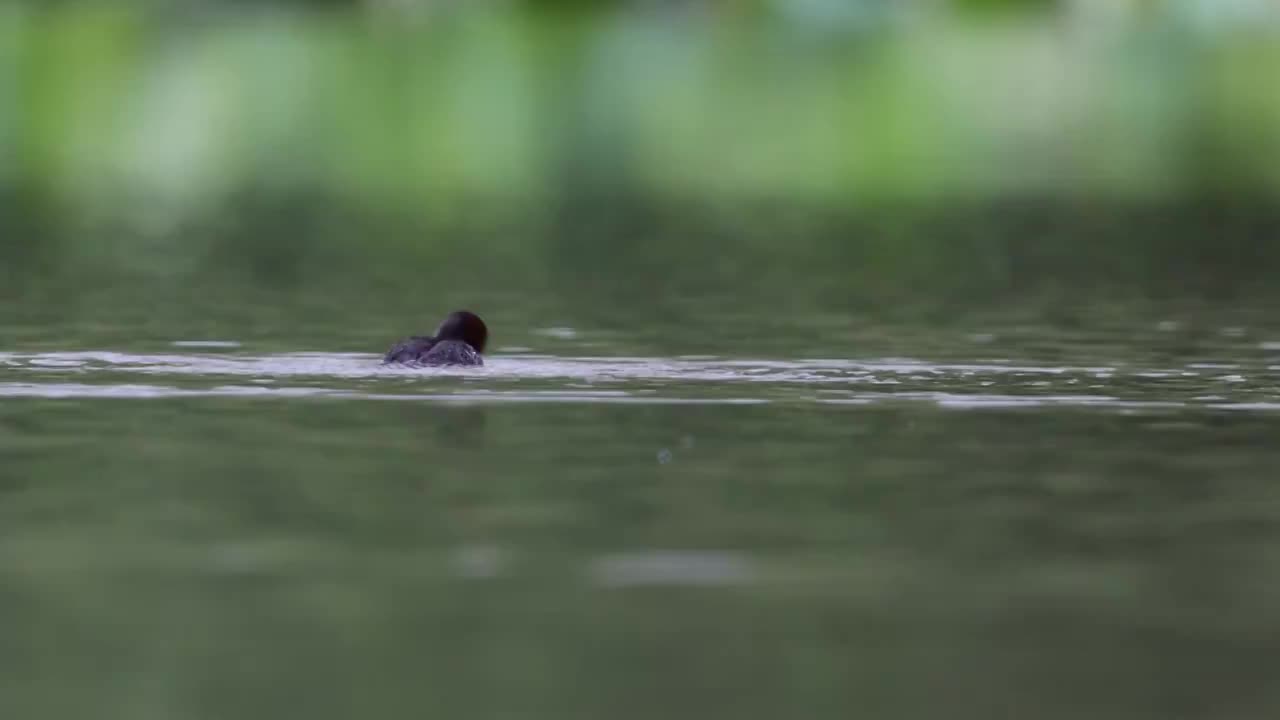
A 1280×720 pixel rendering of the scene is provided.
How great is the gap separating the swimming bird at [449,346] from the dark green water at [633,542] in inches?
5.2

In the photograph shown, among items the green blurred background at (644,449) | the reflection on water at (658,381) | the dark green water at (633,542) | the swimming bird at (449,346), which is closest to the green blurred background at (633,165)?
the green blurred background at (644,449)

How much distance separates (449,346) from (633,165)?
29.9 m

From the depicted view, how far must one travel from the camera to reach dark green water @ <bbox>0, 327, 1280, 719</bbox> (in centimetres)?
934

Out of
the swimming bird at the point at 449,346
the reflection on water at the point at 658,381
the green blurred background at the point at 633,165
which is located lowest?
the reflection on water at the point at 658,381

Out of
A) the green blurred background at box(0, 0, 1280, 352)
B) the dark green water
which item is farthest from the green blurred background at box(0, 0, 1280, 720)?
the green blurred background at box(0, 0, 1280, 352)

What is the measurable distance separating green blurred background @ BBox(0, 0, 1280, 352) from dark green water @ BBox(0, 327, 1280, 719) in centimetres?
358

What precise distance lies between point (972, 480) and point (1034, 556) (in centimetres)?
195

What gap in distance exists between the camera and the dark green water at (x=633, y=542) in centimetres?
934

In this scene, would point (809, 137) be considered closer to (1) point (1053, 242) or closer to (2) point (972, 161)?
(2) point (972, 161)

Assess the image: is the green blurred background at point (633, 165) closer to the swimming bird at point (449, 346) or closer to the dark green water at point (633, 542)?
the swimming bird at point (449, 346)

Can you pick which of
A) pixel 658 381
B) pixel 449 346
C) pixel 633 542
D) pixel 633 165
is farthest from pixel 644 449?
pixel 633 165

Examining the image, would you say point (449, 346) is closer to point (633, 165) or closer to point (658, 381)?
point (658, 381)

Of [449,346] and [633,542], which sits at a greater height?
[449,346]

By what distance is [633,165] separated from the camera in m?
47.2
